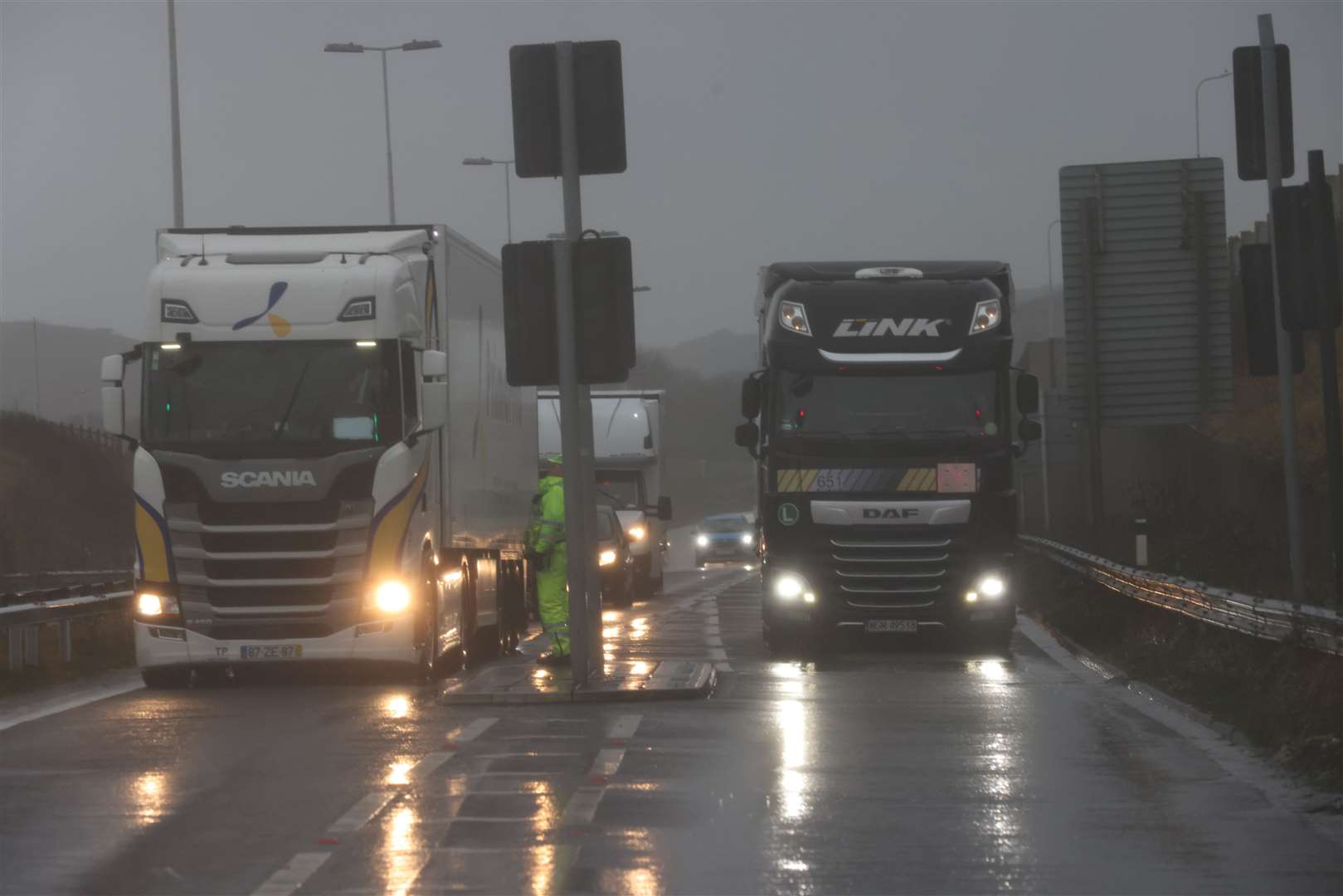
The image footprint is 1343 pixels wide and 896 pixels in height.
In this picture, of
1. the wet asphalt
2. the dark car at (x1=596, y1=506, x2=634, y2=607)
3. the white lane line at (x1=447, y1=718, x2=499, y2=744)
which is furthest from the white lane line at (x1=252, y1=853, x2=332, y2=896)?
the dark car at (x1=596, y1=506, x2=634, y2=607)

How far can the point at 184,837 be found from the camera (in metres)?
9.08

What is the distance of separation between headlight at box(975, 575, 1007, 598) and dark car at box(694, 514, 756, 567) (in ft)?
164

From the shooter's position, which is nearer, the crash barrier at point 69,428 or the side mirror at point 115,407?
the side mirror at point 115,407

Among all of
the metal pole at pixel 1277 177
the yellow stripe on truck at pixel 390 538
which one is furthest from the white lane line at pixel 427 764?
the metal pole at pixel 1277 177

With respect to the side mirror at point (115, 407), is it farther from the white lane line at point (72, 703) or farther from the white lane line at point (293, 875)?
the white lane line at point (293, 875)

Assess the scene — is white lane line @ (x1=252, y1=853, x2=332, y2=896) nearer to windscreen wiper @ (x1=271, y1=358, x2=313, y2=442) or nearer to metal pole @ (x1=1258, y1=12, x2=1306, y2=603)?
windscreen wiper @ (x1=271, y1=358, x2=313, y2=442)

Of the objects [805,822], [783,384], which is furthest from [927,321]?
[805,822]

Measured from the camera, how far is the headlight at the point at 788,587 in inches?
802

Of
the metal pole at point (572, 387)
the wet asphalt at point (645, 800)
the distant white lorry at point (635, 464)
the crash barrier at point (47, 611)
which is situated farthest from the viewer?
the distant white lorry at point (635, 464)

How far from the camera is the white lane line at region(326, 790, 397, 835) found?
9.17m

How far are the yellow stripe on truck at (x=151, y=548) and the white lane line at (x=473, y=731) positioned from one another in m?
4.07

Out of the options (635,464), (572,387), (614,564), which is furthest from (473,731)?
(635,464)

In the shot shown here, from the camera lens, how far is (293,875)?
319 inches

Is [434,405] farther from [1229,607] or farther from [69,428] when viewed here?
[69,428]
